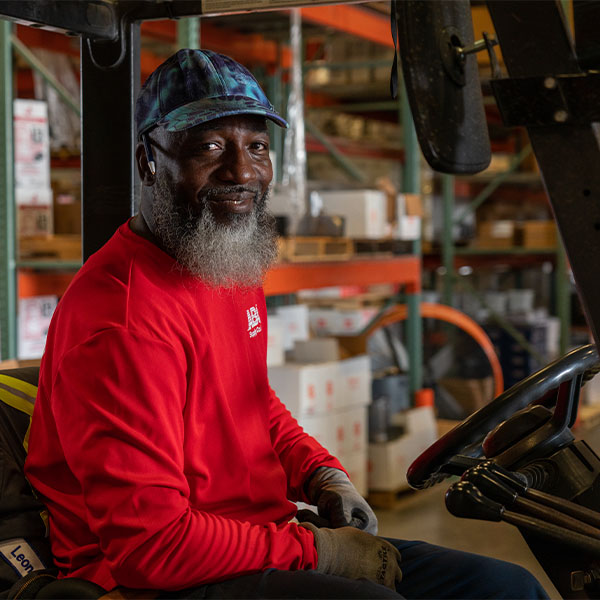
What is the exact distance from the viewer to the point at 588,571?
1.69 meters

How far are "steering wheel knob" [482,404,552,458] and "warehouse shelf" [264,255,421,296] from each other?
Result: 3.01 metres

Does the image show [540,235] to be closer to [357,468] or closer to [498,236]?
[498,236]

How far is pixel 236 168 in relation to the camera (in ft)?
6.92

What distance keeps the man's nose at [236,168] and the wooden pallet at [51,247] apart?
3.10 metres

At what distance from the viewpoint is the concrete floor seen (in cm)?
505

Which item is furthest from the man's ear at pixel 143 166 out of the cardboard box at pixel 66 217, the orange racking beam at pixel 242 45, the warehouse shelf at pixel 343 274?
the orange racking beam at pixel 242 45

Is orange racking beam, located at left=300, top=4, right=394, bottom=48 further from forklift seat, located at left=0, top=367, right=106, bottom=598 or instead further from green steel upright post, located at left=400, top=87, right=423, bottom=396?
forklift seat, located at left=0, top=367, right=106, bottom=598

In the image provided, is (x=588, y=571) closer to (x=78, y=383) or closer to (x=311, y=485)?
(x=311, y=485)

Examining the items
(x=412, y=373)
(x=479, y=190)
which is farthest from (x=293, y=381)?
(x=479, y=190)

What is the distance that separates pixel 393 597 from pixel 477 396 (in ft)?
19.0

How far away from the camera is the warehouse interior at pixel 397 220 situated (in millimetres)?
1398

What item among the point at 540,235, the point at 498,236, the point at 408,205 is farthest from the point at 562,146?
the point at 498,236

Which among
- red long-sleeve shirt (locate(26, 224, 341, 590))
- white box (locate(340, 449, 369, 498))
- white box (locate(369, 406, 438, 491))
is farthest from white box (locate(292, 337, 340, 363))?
Answer: red long-sleeve shirt (locate(26, 224, 341, 590))

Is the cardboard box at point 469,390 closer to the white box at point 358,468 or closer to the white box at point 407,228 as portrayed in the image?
the white box at point 407,228
